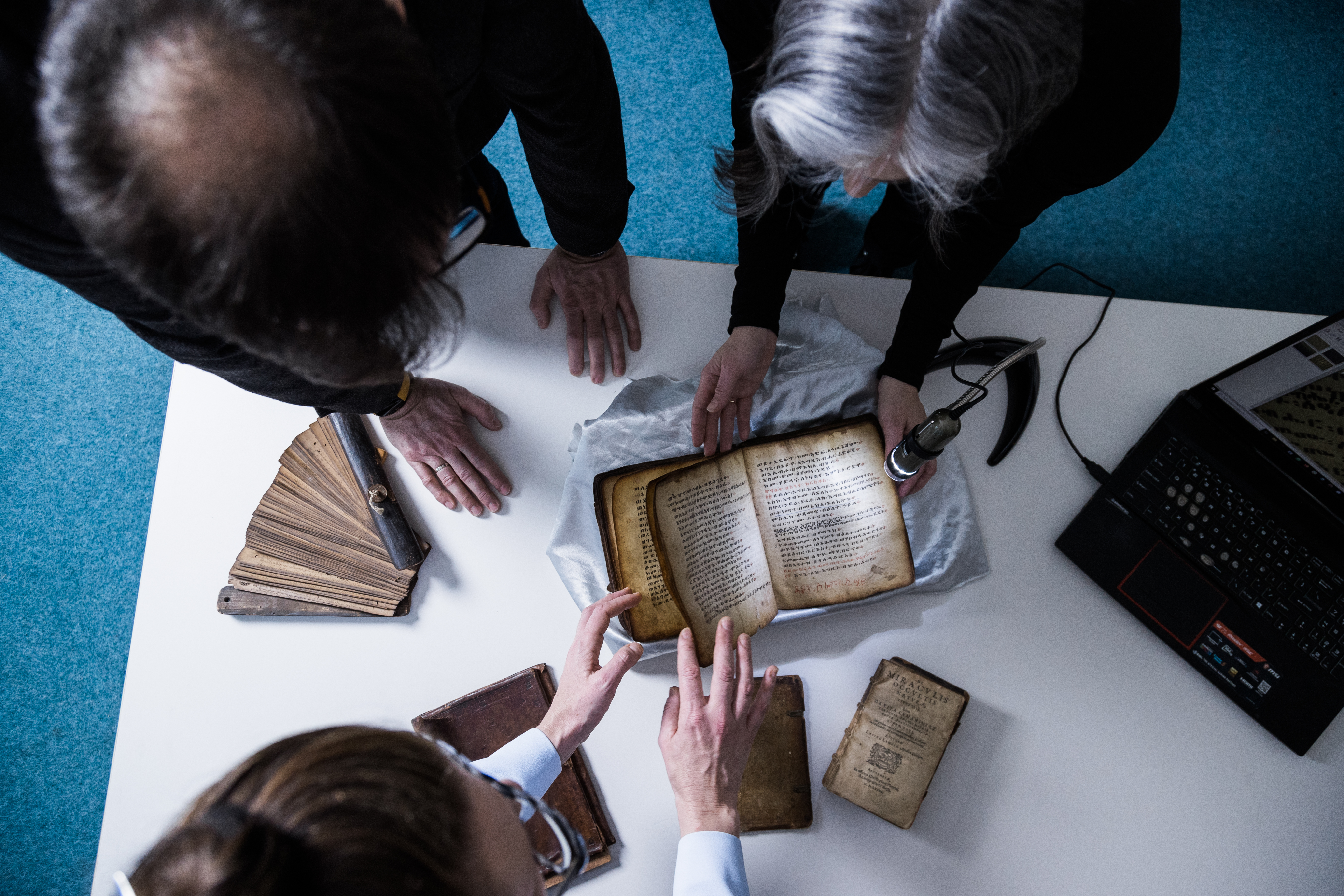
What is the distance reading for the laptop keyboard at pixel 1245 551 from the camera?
0.86 meters

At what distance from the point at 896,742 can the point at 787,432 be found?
434 mm

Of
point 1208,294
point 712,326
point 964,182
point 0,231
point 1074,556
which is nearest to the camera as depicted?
point 0,231

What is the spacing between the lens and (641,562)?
0.93 m

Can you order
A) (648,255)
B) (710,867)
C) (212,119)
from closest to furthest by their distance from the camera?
(212,119), (710,867), (648,255)

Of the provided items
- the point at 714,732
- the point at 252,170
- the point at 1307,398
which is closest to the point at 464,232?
the point at 252,170

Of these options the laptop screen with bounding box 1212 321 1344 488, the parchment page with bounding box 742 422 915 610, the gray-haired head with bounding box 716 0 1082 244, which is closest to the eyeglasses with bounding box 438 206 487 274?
the gray-haired head with bounding box 716 0 1082 244

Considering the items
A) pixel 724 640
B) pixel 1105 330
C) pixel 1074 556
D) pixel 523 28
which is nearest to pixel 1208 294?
pixel 1105 330

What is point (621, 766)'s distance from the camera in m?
0.91

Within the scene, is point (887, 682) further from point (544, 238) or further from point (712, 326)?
point (544, 238)

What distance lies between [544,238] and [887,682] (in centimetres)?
145

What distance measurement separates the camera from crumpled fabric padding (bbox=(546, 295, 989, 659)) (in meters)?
0.95

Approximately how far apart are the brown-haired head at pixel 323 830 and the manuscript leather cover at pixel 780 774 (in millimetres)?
466

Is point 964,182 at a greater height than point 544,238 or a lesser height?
greater

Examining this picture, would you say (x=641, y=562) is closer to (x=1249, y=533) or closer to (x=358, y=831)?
(x=358, y=831)
